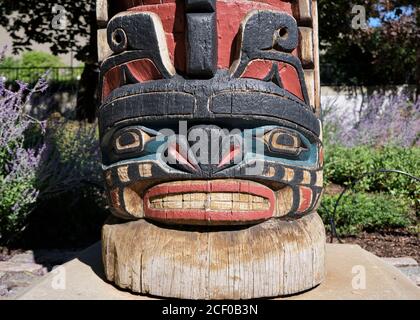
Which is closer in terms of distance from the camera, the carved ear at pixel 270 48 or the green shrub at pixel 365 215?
the carved ear at pixel 270 48

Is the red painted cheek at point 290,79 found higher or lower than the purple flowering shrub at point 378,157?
higher


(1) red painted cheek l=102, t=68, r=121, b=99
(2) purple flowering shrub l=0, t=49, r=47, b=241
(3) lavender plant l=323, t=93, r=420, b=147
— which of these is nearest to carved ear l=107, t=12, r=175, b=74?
(1) red painted cheek l=102, t=68, r=121, b=99

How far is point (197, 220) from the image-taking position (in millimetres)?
2725

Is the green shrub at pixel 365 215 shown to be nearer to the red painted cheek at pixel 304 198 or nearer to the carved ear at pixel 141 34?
the red painted cheek at pixel 304 198

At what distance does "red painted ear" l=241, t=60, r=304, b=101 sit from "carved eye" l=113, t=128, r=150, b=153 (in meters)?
0.60

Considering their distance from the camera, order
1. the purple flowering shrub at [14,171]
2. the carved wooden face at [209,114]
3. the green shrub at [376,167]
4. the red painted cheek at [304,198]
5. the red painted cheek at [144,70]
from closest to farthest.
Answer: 1. the carved wooden face at [209,114]
2. the red painted cheek at [144,70]
3. the red painted cheek at [304,198]
4. the purple flowering shrub at [14,171]
5. the green shrub at [376,167]

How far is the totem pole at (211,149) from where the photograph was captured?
2654 mm

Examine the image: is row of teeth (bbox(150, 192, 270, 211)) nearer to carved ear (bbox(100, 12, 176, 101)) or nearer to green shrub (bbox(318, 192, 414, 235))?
carved ear (bbox(100, 12, 176, 101))

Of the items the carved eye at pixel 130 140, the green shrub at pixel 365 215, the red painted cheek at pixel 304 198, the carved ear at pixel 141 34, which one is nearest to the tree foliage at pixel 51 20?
the green shrub at pixel 365 215

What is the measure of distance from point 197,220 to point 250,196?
296mm

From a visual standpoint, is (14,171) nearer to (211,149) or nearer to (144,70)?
(144,70)

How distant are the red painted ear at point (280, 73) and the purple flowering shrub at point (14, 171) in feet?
8.24

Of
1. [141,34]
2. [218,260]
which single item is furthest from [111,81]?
[218,260]

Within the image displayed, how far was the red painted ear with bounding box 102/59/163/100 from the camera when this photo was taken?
9.03 ft
